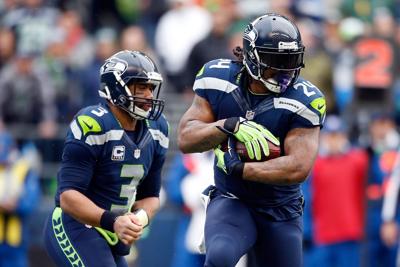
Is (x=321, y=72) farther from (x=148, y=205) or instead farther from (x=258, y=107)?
(x=148, y=205)

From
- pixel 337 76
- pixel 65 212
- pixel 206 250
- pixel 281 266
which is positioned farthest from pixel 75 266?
pixel 337 76

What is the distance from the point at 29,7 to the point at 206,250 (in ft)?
26.4

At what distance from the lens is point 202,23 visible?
1541 centimetres

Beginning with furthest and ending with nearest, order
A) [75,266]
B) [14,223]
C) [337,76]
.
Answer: [337,76]
[14,223]
[75,266]

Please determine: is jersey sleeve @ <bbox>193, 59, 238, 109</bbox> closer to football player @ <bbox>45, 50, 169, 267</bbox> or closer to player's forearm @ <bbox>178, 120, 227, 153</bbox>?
player's forearm @ <bbox>178, 120, 227, 153</bbox>

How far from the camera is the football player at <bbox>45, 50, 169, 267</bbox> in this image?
7828 millimetres

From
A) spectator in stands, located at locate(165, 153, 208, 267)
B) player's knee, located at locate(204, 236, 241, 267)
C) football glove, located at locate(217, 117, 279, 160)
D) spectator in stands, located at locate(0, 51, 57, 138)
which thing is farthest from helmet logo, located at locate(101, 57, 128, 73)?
spectator in stands, located at locate(0, 51, 57, 138)

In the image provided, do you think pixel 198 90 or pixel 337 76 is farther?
pixel 337 76

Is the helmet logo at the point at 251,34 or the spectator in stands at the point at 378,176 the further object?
the spectator in stands at the point at 378,176

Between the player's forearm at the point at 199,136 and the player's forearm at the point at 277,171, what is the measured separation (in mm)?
285

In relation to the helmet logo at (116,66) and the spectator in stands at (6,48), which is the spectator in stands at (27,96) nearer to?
the spectator in stands at (6,48)

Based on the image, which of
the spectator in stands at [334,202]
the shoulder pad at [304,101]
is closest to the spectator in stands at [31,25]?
the spectator in stands at [334,202]

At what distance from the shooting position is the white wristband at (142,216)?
25.7 feet

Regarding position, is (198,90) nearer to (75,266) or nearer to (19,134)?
(75,266)
